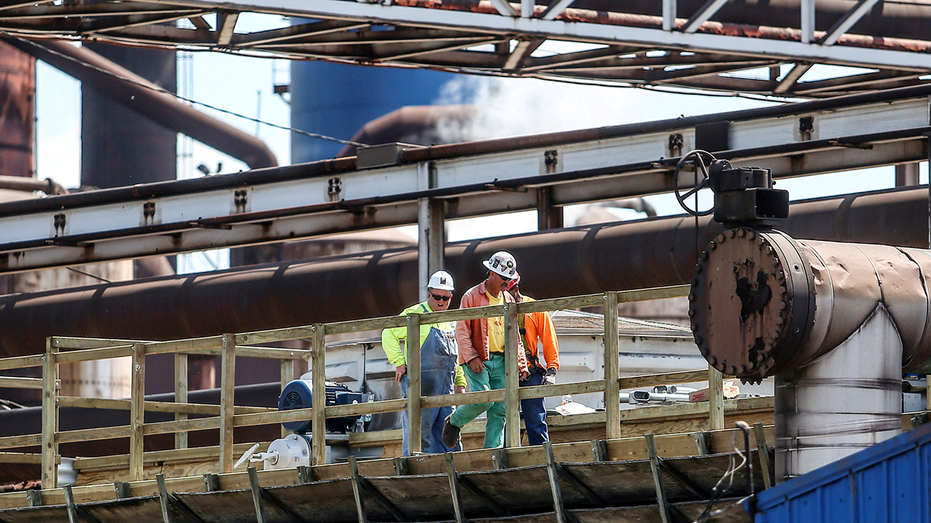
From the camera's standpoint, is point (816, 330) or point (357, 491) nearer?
point (816, 330)

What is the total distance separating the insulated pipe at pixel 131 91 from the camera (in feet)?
88.6

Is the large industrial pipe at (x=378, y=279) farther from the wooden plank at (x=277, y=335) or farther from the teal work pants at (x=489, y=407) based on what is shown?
the wooden plank at (x=277, y=335)

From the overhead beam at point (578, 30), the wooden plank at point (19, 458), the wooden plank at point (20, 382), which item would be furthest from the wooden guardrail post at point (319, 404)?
the overhead beam at point (578, 30)

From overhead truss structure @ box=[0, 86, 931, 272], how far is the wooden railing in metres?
2.96

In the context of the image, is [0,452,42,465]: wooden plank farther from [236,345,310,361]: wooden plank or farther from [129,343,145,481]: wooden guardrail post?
[236,345,310,361]: wooden plank

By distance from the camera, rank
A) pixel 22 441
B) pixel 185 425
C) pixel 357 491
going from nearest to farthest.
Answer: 1. pixel 357 491
2. pixel 185 425
3. pixel 22 441

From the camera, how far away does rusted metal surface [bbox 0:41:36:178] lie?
1006 inches

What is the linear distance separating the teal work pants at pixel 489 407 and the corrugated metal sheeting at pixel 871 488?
270 cm

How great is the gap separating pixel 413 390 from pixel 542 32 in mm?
5496

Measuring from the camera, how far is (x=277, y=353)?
10.8 m

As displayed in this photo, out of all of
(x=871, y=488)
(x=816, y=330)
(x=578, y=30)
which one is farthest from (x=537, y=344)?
(x=578, y=30)

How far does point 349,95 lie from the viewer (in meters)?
31.8

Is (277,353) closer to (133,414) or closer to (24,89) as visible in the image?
(133,414)

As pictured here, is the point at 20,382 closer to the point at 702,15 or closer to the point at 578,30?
the point at 578,30
